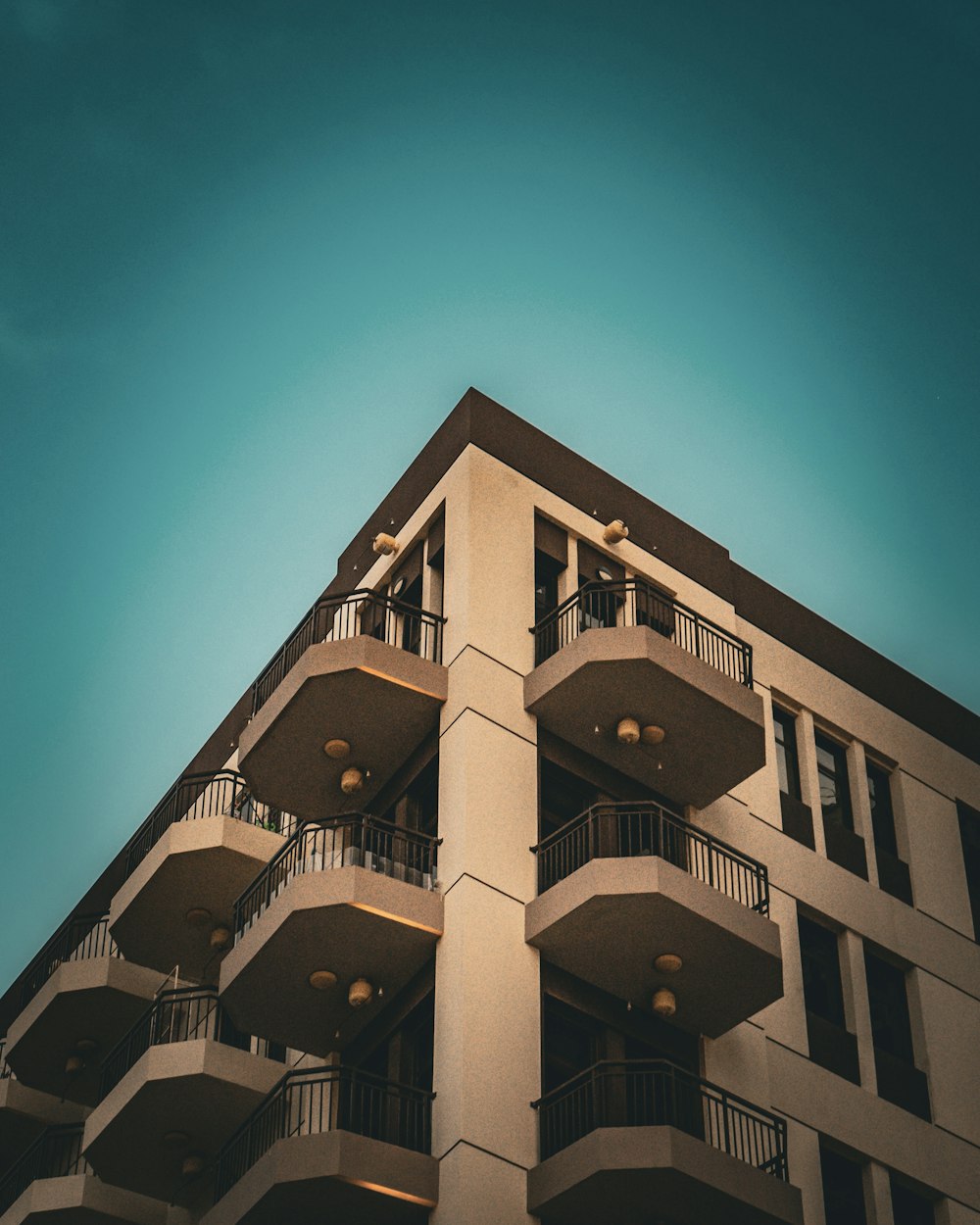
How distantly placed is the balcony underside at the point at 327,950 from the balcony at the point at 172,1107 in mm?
692

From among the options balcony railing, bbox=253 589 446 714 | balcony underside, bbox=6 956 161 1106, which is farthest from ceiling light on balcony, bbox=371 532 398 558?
balcony underside, bbox=6 956 161 1106

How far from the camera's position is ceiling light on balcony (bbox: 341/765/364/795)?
29.3m

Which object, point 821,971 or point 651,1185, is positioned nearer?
point 651,1185

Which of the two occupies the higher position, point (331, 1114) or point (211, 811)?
point (211, 811)

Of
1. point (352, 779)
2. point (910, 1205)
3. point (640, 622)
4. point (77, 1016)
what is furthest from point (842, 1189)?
point (77, 1016)

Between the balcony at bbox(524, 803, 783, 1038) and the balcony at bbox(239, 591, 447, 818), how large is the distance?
3.09m

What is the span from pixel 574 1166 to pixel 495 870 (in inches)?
177

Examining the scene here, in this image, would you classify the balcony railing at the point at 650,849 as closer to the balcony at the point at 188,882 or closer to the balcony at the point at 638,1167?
the balcony at the point at 638,1167

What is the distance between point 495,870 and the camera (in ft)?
86.7

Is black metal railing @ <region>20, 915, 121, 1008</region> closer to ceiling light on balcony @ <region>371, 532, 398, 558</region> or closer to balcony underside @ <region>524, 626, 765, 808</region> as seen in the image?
ceiling light on balcony @ <region>371, 532, 398, 558</region>

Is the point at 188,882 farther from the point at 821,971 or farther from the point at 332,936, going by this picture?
the point at 821,971

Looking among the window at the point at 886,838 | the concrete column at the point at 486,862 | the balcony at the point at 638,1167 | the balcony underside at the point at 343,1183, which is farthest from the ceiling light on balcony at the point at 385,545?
the balcony underside at the point at 343,1183

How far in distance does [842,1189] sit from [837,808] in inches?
284

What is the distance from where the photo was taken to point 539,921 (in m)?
26.0
